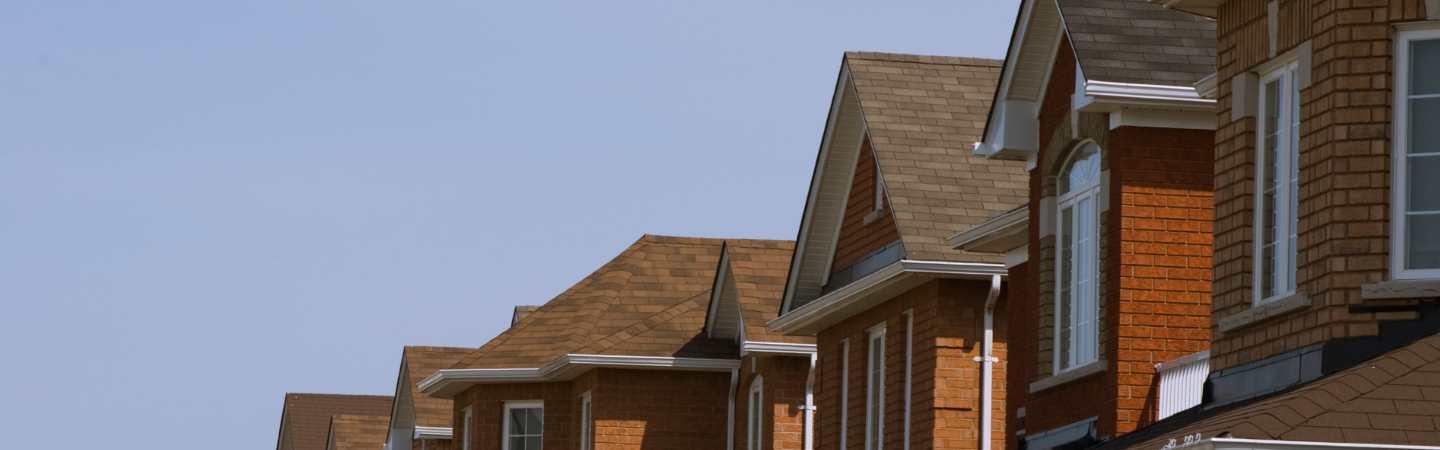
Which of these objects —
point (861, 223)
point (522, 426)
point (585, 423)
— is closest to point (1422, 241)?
point (861, 223)

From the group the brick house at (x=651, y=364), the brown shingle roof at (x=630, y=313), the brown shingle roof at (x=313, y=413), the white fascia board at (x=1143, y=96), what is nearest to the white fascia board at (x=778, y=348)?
the brick house at (x=651, y=364)

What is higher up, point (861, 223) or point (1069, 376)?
point (861, 223)

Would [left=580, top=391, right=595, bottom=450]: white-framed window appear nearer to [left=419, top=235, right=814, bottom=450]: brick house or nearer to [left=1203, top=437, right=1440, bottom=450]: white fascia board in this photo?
[left=419, top=235, right=814, bottom=450]: brick house

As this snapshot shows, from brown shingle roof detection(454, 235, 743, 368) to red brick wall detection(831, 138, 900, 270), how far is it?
272 inches

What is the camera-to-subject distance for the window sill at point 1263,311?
15234 millimetres

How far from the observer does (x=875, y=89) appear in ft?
93.4

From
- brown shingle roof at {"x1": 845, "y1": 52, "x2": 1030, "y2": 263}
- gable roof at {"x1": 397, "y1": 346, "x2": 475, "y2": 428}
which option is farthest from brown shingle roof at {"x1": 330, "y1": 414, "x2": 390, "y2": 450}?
brown shingle roof at {"x1": 845, "y1": 52, "x2": 1030, "y2": 263}

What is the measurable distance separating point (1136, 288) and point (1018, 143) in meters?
2.60

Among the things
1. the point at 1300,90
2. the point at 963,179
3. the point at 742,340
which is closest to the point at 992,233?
the point at 963,179

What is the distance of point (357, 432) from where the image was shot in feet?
197

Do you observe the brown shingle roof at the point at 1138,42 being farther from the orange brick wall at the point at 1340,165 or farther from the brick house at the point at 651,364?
the brick house at the point at 651,364

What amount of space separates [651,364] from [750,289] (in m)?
2.28

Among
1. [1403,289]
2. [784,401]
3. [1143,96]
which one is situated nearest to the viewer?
[1403,289]

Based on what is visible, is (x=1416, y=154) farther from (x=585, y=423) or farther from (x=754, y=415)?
(x=585, y=423)
